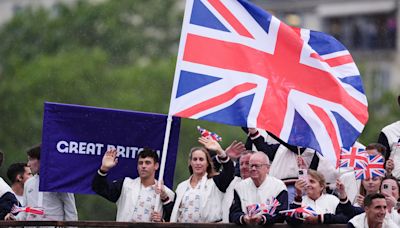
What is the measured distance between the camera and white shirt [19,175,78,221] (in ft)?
69.9

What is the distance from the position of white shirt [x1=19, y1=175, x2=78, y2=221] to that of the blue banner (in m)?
0.29

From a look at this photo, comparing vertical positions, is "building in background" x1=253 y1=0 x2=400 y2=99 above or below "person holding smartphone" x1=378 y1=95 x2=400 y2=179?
above

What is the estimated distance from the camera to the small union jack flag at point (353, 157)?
70.2 feet

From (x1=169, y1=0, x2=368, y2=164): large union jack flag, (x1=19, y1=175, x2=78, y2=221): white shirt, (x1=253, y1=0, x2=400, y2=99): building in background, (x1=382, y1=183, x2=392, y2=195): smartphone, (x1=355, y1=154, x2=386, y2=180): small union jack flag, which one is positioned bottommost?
(x1=19, y1=175, x2=78, y2=221): white shirt

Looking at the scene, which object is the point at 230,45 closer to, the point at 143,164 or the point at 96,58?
the point at 143,164

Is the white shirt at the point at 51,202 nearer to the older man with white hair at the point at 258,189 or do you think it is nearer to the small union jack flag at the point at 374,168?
the older man with white hair at the point at 258,189

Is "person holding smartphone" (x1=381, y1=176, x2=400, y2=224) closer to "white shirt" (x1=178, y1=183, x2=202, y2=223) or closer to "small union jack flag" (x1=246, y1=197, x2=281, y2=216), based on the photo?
"small union jack flag" (x1=246, y1=197, x2=281, y2=216)

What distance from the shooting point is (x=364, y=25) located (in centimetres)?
8412

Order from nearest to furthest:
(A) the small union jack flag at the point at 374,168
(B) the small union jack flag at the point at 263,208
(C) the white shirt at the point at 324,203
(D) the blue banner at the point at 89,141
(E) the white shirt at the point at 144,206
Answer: (B) the small union jack flag at the point at 263,208
(C) the white shirt at the point at 324,203
(E) the white shirt at the point at 144,206
(A) the small union jack flag at the point at 374,168
(D) the blue banner at the point at 89,141

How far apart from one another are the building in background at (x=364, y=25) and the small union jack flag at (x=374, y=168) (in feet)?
191

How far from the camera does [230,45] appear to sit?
20797 millimetres

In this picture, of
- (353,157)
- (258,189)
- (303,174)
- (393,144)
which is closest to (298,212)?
(303,174)

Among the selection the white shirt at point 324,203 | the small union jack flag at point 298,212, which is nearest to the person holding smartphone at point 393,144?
the white shirt at point 324,203

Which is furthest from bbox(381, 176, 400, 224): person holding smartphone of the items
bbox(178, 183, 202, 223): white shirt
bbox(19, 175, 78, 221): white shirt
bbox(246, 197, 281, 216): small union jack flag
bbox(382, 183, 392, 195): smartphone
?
bbox(19, 175, 78, 221): white shirt
